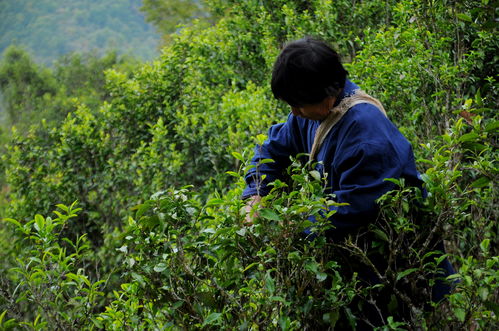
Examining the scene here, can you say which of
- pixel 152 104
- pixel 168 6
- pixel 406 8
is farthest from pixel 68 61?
pixel 406 8

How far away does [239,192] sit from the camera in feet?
7.69

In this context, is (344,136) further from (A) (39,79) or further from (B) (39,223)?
(A) (39,79)

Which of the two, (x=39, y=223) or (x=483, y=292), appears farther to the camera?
(x=39, y=223)

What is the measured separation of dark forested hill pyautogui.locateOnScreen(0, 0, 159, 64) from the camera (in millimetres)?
76312

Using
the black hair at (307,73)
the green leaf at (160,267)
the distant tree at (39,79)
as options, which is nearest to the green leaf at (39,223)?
the green leaf at (160,267)

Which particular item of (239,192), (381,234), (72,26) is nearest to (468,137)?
(381,234)

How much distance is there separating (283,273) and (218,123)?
314cm

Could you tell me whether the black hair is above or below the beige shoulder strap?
above

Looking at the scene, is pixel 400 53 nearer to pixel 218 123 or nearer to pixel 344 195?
pixel 218 123

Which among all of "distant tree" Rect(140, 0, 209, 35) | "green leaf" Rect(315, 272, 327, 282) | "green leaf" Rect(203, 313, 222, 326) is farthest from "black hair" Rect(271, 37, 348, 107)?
"distant tree" Rect(140, 0, 209, 35)

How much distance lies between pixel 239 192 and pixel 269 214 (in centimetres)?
82

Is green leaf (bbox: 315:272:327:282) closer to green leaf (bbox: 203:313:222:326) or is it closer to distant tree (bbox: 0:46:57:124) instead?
green leaf (bbox: 203:313:222:326)

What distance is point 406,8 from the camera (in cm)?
373

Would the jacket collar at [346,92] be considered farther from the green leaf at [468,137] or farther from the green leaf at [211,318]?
the green leaf at [211,318]
